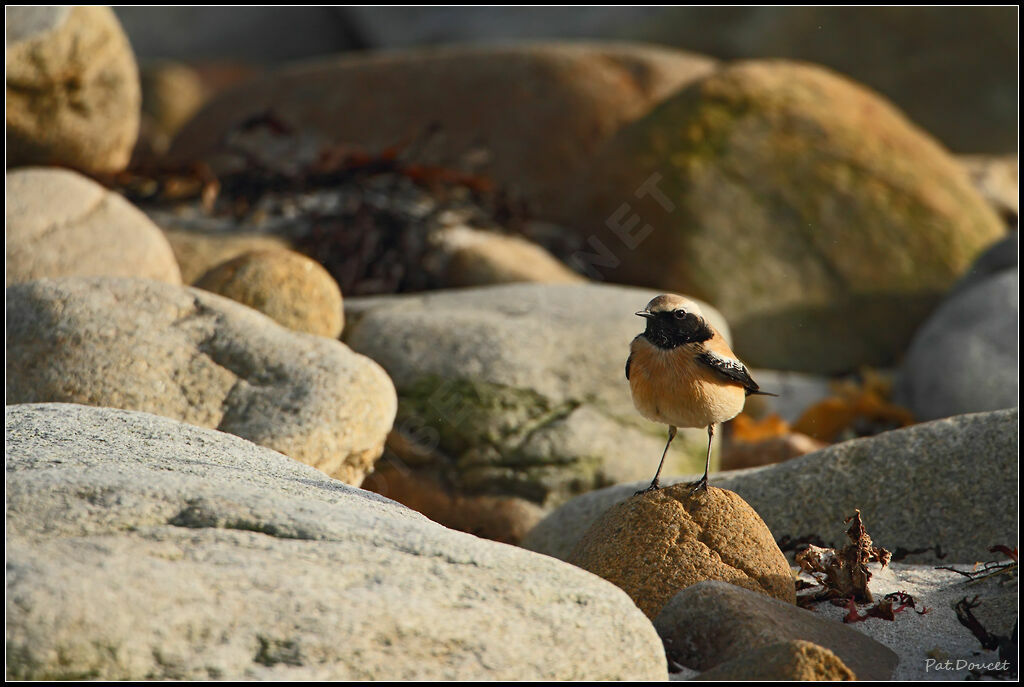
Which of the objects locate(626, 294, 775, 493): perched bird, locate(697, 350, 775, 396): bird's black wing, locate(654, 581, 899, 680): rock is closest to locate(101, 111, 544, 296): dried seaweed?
locate(626, 294, 775, 493): perched bird

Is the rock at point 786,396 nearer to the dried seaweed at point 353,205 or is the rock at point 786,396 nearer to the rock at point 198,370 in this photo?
the dried seaweed at point 353,205

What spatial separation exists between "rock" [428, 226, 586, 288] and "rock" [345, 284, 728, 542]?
1.66 m

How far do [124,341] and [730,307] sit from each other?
17.1ft

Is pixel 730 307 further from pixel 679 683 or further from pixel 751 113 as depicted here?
pixel 679 683

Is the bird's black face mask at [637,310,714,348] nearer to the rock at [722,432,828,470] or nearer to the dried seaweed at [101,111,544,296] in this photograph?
the rock at [722,432,828,470]

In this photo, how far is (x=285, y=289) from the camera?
592 centimetres

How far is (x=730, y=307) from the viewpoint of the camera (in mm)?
8703

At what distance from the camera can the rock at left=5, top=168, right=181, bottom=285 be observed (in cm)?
612

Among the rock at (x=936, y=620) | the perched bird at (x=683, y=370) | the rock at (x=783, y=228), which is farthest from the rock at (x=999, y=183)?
the perched bird at (x=683, y=370)

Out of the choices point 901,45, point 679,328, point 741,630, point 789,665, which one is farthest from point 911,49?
point 789,665


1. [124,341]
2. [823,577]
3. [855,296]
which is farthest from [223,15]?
[823,577]

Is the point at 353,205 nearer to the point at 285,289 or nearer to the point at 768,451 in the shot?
the point at 285,289

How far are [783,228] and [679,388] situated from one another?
206 inches

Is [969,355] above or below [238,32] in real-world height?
above
